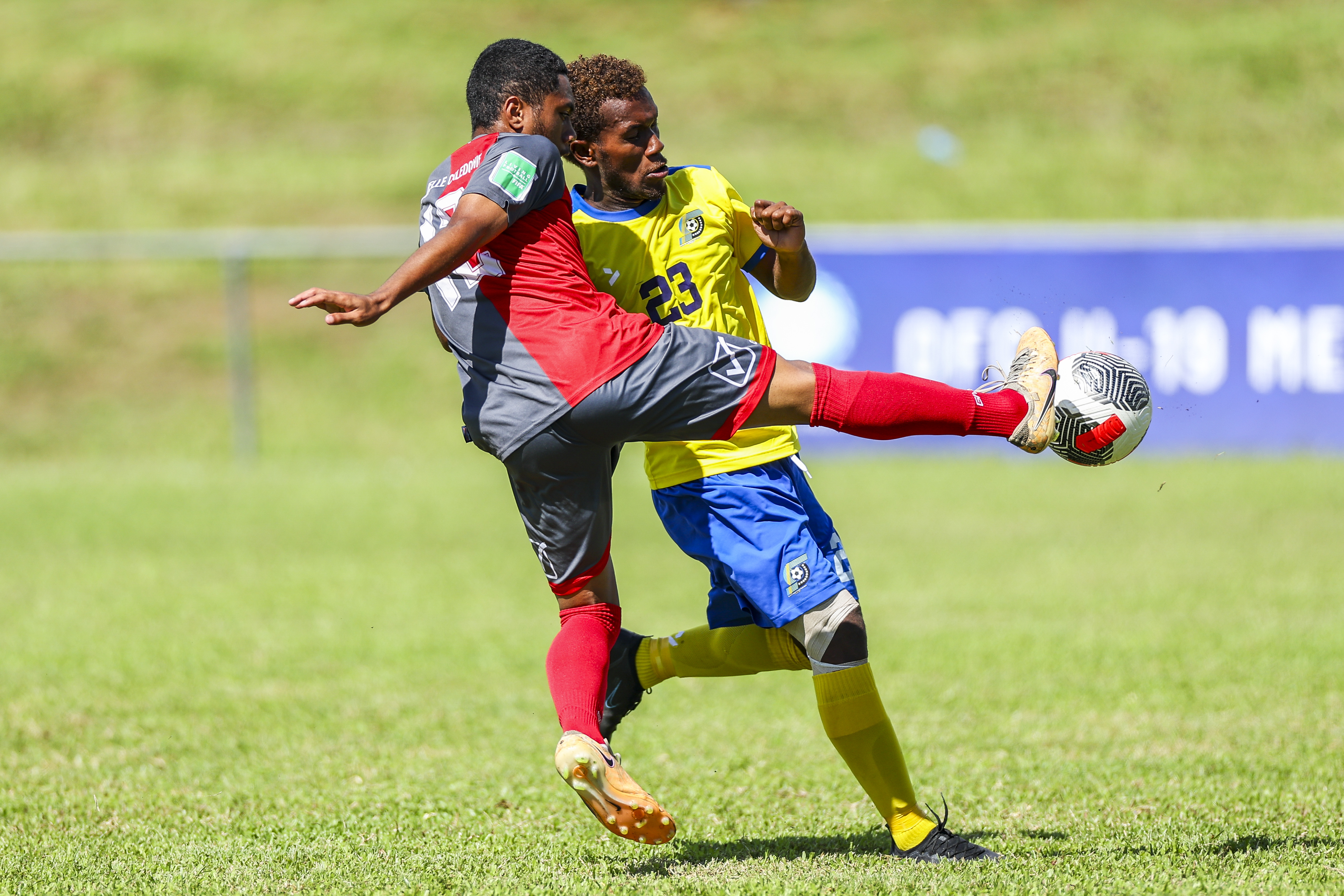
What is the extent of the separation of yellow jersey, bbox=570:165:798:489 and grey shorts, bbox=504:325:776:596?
34 cm

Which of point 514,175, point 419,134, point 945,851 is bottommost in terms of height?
point 945,851

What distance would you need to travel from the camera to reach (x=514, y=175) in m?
3.83

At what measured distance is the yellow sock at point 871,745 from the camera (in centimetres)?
421

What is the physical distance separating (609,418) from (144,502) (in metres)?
10.6

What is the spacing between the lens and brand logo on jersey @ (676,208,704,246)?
175 inches

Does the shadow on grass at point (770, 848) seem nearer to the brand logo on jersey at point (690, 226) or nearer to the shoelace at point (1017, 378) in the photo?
the shoelace at point (1017, 378)

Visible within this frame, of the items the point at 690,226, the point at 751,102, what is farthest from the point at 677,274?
the point at 751,102

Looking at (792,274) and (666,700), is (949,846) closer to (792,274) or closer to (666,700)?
(792,274)

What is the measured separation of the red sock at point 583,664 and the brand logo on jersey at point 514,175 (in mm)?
1257

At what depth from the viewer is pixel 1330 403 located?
13.4 meters

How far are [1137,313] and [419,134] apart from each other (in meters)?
14.9

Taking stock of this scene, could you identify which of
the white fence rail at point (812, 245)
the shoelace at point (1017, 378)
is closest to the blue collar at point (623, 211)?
the shoelace at point (1017, 378)

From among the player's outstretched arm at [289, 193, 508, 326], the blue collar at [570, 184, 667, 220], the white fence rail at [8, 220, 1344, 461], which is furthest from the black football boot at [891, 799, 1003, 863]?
the white fence rail at [8, 220, 1344, 461]

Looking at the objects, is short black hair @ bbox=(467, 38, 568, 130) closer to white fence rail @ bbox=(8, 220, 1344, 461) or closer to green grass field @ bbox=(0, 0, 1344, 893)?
green grass field @ bbox=(0, 0, 1344, 893)
